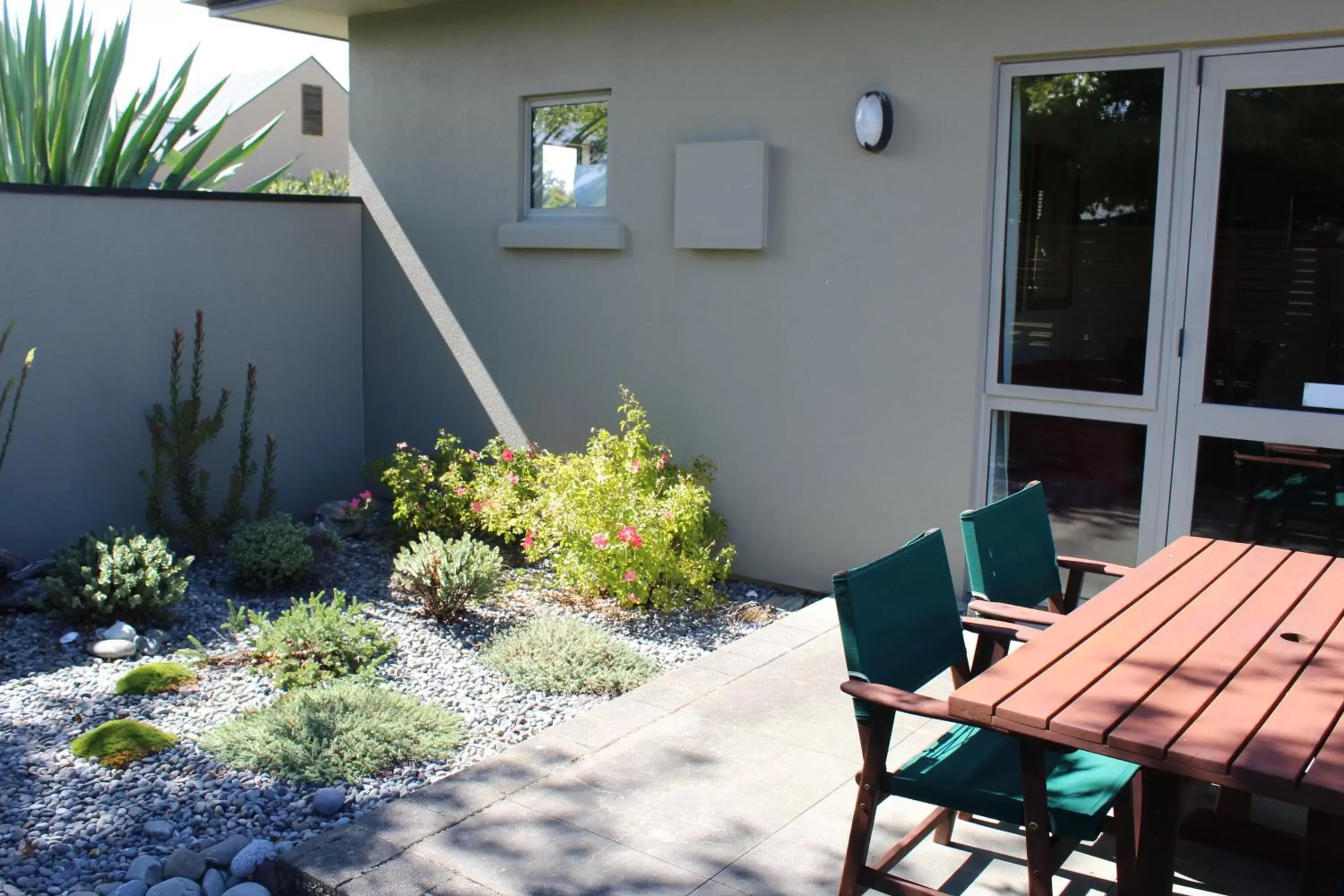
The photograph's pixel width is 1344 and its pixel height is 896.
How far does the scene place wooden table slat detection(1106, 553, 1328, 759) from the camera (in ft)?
7.60

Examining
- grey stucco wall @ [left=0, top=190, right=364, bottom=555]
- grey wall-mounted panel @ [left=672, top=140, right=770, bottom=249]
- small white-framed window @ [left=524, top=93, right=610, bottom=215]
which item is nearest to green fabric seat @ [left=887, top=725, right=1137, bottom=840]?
grey wall-mounted panel @ [left=672, top=140, right=770, bottom=249]

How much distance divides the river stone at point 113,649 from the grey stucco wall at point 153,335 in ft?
4.99

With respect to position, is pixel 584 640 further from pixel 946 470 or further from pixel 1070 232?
pixel 1070 232

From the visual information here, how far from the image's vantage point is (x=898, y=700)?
271 centimetres

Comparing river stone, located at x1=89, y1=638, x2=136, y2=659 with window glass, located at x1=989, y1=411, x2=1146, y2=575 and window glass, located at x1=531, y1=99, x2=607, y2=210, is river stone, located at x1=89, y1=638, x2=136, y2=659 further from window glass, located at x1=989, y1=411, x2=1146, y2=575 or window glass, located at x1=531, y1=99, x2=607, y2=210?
window glass, located at x1=989, y1=411, x2=1146, y2=575

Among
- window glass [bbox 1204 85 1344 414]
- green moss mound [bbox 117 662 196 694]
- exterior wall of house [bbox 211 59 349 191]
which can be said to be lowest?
green moss mound [bbox 117 662 196 694]

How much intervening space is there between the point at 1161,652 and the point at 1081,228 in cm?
288

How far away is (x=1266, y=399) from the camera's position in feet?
16.0

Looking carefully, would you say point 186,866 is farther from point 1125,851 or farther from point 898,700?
point 1125,851

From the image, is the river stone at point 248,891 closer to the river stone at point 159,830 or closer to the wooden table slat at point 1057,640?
the river stone at point 159,830

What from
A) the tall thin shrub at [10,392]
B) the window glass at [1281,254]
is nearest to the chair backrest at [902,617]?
the window glass at [1281,254]

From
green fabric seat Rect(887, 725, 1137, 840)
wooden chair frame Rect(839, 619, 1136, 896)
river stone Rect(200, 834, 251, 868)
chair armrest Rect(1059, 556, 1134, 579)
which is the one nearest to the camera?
wooden chair frame Rect(839, 619, 1136, 896)

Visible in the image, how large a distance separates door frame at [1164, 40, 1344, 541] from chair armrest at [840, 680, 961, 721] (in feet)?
9.07

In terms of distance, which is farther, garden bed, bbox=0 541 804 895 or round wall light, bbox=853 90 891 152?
round wall light, bbox=853 90 891 152
